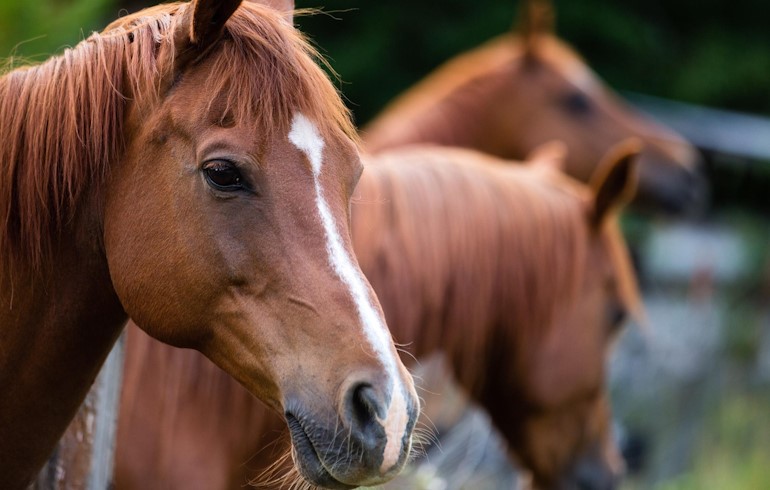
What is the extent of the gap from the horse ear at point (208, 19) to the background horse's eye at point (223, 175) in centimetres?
24

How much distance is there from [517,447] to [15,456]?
2149 mm

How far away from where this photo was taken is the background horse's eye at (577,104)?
6117mm

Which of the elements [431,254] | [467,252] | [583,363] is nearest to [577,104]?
[583,363]

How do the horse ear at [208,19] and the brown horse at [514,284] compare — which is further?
the brown horse at [514,284]

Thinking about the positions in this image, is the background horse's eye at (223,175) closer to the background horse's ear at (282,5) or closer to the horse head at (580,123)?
the background horse's ear at (282,5)

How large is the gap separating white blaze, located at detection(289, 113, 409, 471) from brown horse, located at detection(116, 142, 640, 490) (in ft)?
4.07

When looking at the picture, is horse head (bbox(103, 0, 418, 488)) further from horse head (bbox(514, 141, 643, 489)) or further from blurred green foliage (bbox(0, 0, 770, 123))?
blurred green foliage (bbox(0, 0, 770, 123))

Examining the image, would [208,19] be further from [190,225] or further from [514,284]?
[514,284]

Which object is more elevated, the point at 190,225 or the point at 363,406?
the point at 190,225

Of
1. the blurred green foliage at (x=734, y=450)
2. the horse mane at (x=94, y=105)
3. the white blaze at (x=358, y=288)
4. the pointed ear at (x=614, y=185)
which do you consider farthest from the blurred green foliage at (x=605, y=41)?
the white blaze at (x=358, y=288)

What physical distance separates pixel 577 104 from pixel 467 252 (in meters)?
3.23

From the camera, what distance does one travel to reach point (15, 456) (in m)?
1.77

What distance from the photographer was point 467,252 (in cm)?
326

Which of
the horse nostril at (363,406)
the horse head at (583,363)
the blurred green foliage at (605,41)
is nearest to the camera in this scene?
the horse nostril at (363,406)
